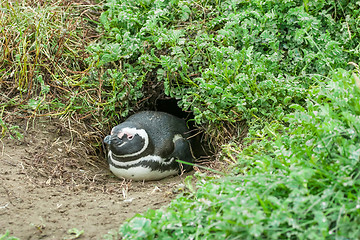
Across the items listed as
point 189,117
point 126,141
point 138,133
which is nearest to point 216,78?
point 138,133

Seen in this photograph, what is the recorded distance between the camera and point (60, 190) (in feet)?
10.1

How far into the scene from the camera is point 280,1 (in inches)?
141

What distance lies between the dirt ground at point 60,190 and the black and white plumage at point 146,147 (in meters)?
0.11

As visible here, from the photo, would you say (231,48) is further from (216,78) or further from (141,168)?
(141,168)

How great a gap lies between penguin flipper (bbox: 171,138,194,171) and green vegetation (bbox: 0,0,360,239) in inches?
13.9

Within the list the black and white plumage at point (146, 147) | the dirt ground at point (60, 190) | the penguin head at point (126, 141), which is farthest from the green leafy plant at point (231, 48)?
the dirt ground at point (60, 190)

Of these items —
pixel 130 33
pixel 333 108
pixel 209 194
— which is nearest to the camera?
pixel 209 194

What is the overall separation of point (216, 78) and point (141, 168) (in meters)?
1.01

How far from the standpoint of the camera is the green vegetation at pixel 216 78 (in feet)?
7.04

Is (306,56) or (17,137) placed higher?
(306,56)

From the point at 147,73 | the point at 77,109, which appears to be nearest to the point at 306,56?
the point at 147,73

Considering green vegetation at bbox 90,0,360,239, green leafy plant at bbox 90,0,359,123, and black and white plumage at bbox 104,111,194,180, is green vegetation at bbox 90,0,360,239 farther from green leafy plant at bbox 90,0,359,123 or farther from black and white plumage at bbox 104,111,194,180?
black and white plumage at bbox 104,111,194,180

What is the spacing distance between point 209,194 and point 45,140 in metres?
1.96

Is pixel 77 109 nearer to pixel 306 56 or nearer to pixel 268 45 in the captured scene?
pixel 268 45
